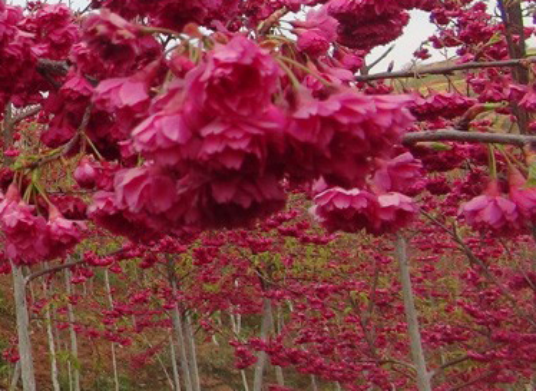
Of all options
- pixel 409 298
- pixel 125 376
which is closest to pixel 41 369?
pixel 125 376

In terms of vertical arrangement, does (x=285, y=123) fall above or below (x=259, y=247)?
below

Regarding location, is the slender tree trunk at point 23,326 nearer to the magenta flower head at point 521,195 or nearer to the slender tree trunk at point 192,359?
the magenta flower head at point 521,195

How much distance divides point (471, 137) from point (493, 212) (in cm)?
42

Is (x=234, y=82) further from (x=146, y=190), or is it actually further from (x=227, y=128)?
(x=146, y=190)

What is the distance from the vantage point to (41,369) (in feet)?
64.6

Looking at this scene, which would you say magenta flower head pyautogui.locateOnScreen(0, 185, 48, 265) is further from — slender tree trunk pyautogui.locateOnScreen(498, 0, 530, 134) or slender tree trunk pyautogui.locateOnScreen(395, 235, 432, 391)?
slender tree trunk pyautogui.locateOnScreen(395, 235, 432, 391)

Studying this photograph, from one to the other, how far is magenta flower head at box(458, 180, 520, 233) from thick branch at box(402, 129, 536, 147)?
0.34 metres

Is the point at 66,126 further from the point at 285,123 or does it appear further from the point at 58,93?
the point at 285,123

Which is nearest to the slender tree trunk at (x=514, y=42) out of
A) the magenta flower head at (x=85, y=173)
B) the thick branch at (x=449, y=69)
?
the thick branch at (x=449, y=69)

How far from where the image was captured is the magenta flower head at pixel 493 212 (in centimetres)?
211

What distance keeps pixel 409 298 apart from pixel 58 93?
19.4 feet

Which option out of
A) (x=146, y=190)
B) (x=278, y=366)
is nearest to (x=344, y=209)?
(x=146, y=190)

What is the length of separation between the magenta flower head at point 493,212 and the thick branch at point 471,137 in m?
0.34

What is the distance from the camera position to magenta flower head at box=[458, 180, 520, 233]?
2105 millimetres
